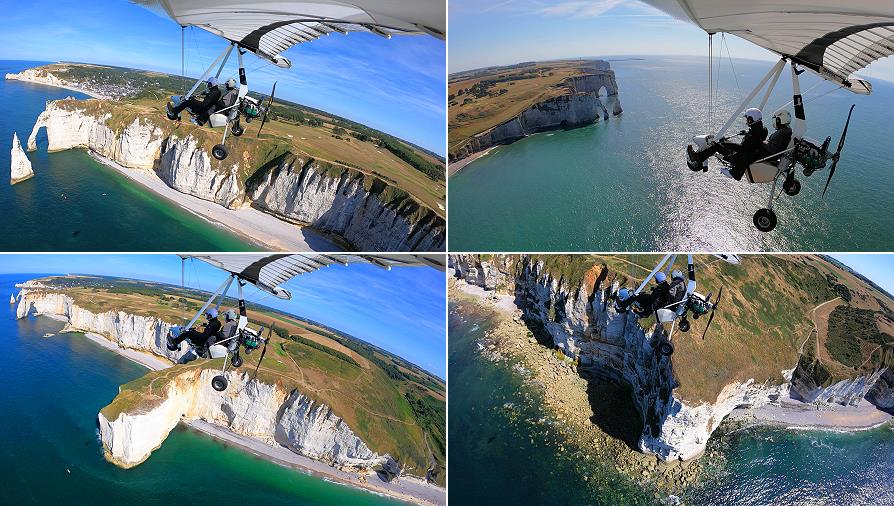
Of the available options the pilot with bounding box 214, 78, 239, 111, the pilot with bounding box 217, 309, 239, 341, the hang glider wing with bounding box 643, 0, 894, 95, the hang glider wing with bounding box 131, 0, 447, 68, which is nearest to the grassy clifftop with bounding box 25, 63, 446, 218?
the hang glider wing with bounding box 131, 0, 447, 68

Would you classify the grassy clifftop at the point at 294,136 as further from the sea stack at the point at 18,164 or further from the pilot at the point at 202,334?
the pilot at the point at 202,334

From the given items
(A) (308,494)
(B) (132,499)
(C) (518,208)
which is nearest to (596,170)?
(C) (518,208)

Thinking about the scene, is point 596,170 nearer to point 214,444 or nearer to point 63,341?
point 214,444

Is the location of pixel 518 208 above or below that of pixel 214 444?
above

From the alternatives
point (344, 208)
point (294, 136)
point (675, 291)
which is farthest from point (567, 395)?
point (294, 136)

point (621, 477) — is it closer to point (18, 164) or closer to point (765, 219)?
point (765, 219)

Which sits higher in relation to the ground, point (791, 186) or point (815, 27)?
point (815, 27)
